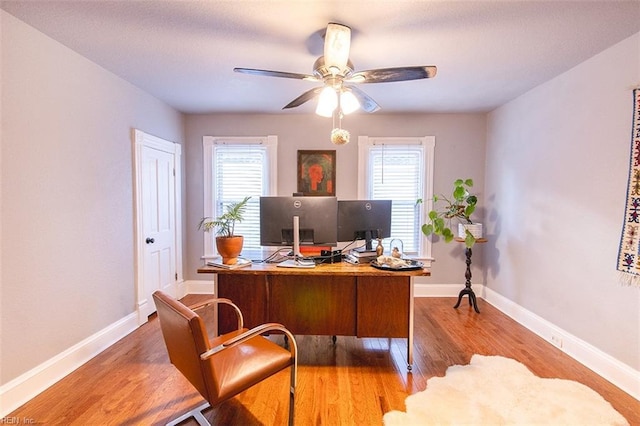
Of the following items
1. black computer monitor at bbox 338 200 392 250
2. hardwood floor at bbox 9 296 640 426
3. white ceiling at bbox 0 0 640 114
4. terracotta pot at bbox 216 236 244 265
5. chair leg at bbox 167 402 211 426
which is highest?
white ceiling at bbox 0 0 640 114

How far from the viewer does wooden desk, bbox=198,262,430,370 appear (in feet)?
7.75

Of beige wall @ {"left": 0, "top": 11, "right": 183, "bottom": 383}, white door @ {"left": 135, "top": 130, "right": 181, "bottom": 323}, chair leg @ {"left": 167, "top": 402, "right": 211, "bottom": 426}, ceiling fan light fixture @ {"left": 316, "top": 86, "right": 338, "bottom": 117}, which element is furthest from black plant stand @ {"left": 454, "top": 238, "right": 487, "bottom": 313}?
beige wall @ {"left": 0, "top": 11, "right": 183, "bottom": 383}

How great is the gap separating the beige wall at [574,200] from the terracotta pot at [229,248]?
2961mm

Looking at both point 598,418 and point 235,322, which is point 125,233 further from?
point 598,418

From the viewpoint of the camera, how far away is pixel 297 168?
4.16 metres

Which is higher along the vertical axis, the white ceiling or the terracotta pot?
the white ceiling

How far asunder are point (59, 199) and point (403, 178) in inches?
Answer: 148

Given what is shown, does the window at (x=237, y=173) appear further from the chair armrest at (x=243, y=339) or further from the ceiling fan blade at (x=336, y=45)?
the chair armrest at (x=243, y=339)

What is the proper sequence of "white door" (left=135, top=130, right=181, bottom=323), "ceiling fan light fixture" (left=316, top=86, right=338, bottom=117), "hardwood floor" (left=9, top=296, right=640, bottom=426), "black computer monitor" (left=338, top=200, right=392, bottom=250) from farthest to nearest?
1. "white door" (left=135, top=130, right=181, bottom=323)
2. "black computer monitor" (left=338, top=200, right=392, bottom=250)
3. "ceiling fan light fixture" (left=316, top=86, right=338, bottom=117)
4. "hardwood floor" (left=9, top=296, right=640, bottom=426)

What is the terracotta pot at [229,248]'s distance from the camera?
2.35 meters

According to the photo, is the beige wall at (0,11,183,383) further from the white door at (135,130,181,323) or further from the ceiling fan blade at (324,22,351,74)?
the ceiling fan blade at (324,22,351,74)

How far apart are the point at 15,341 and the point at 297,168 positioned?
10.4ft

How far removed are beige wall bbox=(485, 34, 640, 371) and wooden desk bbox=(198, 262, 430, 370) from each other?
1557mm

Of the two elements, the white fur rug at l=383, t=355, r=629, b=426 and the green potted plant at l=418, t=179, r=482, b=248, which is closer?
the white fur rug at l=383, t=355, r=629, b=426
